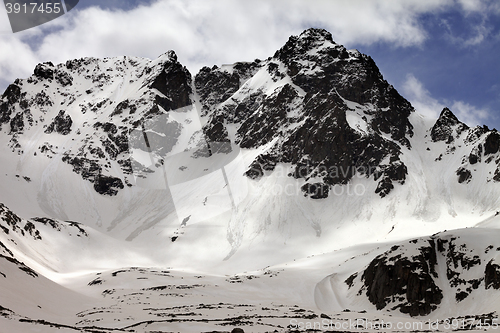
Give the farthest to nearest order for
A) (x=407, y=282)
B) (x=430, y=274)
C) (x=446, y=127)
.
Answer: (x=446, y=127) < (x=430, y=274) < (x=407, y=282)

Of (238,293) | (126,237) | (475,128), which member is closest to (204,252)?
(126,237)

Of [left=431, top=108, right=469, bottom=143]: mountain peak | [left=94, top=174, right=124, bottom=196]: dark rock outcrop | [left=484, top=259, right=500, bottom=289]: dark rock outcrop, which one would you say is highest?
[left=431, top=108, right=469, bottom=143]: mountain peak

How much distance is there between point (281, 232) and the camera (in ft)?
445

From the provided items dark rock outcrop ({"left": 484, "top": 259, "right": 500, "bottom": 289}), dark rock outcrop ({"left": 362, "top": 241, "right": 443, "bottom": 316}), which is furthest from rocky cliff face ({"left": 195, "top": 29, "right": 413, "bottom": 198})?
dark rock outcrop ({"left": 484, "top": 259, "right": 500, "bottom": 289})

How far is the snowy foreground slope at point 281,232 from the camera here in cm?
4744

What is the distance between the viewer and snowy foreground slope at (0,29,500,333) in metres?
47.4

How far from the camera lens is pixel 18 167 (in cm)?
18738

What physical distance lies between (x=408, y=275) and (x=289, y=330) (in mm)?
29211

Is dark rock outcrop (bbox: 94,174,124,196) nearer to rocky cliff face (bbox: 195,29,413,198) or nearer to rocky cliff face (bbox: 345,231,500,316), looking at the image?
rocky cliff face (bbox: 195,29,413,198)

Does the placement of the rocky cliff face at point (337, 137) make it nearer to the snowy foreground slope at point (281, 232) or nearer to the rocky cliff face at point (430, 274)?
the snowy foreground slope at point (281, 232)

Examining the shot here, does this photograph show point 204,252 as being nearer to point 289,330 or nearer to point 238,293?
point 238,293

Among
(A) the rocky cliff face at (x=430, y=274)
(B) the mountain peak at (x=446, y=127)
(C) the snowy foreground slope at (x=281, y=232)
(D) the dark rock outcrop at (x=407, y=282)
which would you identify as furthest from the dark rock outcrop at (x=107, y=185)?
(D) the dark rock outcrop at (x=407, y=282)

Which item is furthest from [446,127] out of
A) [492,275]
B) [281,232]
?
[492,275]

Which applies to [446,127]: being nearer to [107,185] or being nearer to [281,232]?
[281,232]
